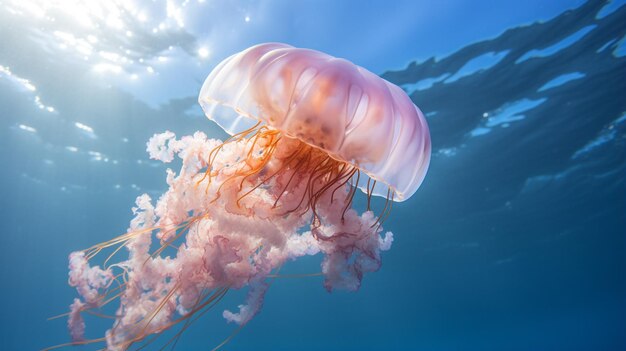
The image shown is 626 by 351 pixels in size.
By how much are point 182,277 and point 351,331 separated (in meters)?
57.9

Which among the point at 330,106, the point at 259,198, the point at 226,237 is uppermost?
the point at 330,106

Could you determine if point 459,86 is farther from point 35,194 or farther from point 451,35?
point 35,194

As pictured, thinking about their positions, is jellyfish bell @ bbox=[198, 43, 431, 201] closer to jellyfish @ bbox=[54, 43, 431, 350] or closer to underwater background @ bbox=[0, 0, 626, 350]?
jellyfish @ bbox=[54, 43, 431, 350]

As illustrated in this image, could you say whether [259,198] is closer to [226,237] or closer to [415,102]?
[226,237]

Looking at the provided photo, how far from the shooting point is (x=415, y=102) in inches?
354

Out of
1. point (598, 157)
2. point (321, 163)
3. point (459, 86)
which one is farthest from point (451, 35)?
point (598, 157)

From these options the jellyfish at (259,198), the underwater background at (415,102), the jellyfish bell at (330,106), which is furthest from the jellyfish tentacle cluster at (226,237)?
the underwater background at (415,102)

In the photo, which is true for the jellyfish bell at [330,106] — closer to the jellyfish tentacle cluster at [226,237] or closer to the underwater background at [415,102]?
the jellyfish tentacle cluster at [226,237]

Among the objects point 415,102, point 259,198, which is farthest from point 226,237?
point 415,102

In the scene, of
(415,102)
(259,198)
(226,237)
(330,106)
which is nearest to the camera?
(330,106)

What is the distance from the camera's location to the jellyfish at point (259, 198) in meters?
1.66

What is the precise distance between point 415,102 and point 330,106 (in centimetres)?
796

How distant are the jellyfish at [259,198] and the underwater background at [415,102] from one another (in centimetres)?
509

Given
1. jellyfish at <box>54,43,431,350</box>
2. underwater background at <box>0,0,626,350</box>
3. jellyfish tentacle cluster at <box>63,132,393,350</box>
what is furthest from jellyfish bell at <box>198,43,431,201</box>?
underwater background at <box>0,0,626,350</box>
